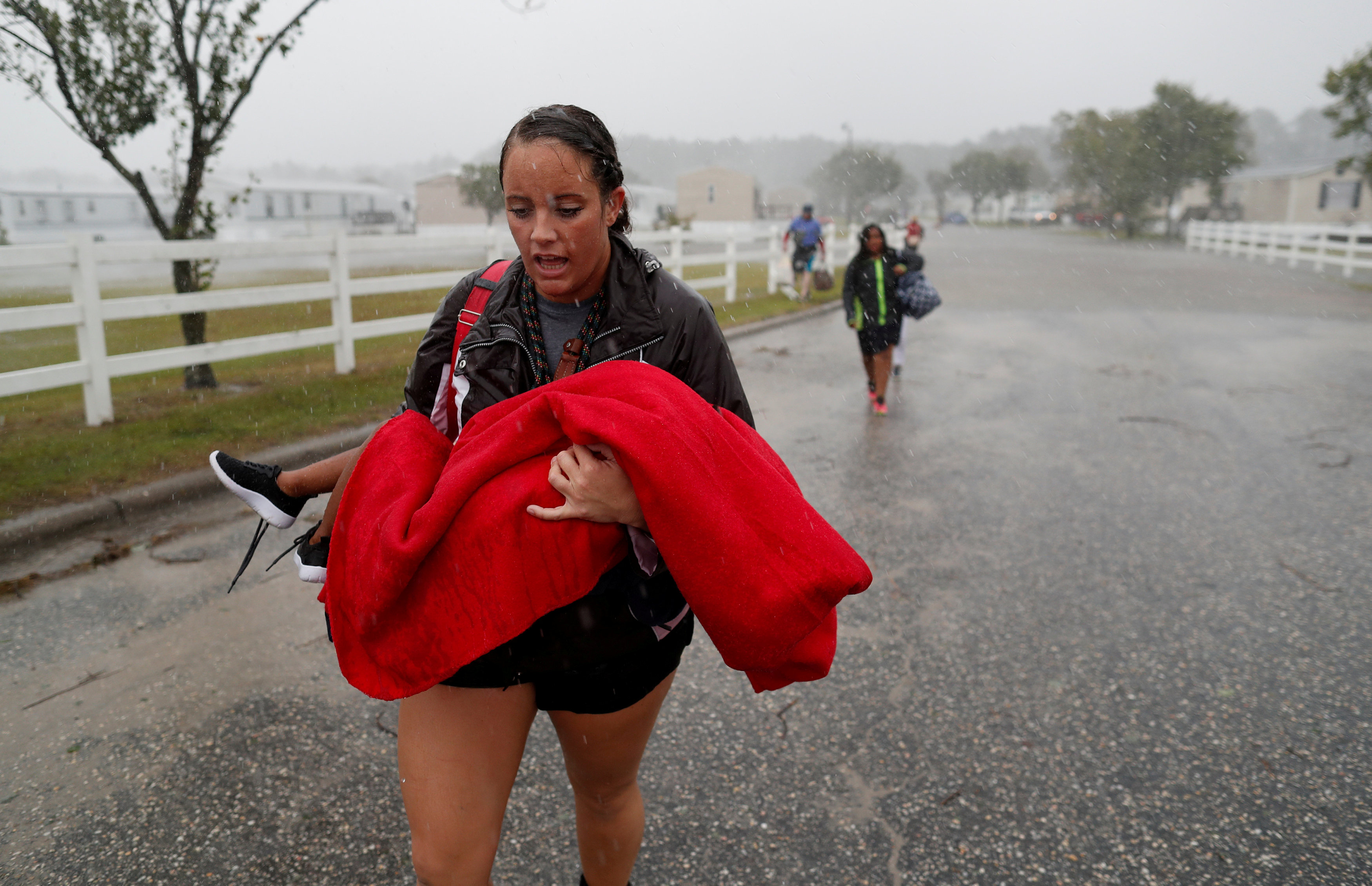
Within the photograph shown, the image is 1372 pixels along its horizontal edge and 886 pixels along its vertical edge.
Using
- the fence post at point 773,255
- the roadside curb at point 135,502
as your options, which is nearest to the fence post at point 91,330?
the roadside curb at point 135,502

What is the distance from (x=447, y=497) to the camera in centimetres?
158

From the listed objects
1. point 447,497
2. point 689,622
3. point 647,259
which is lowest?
point 689,622

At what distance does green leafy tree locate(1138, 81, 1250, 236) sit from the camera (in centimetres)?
6275

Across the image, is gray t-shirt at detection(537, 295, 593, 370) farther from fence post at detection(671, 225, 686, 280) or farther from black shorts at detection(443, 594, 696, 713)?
fence post at detection(671, 225, 686, 280)

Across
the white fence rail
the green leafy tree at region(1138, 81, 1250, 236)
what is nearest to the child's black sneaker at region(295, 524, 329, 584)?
the white fence rail

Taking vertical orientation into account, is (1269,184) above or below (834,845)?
above

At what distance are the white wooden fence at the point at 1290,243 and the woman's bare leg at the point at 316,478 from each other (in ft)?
94.2

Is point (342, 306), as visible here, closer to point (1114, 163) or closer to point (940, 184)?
point (1114, 163)

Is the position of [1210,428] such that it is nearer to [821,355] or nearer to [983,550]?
[983,550]

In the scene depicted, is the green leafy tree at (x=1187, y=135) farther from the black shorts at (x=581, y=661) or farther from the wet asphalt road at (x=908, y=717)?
the black shorts at (x=581, y=661)

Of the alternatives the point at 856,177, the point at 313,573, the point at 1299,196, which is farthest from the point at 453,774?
the point at 856,177

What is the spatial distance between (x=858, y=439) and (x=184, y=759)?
5.76 m

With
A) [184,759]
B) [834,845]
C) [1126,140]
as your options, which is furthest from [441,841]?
[1126,140]

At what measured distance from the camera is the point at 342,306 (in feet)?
31.1
